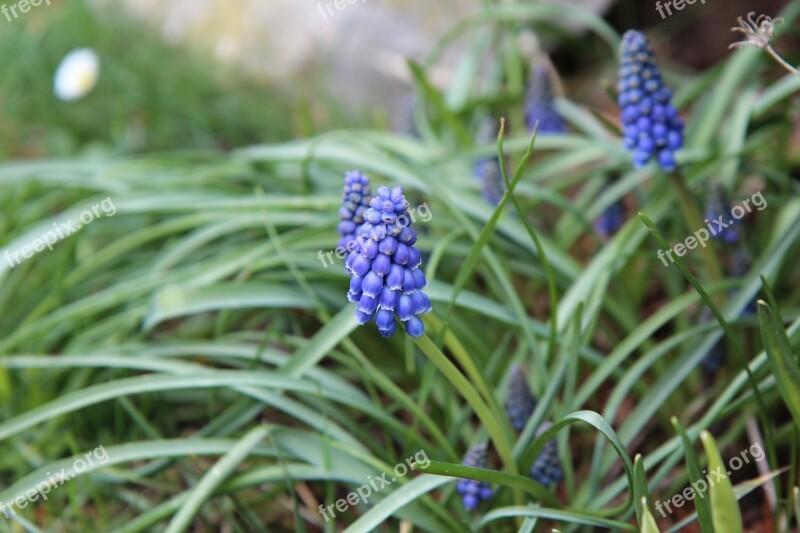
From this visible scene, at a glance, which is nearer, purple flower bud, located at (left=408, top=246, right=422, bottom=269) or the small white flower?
purple flower bud, located at (left=408, top=246, right=422, bottom=269)

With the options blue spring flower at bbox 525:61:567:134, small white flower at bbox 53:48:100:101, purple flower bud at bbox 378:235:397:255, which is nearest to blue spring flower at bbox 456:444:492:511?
purple flower bud at bbox 378:235:397:255

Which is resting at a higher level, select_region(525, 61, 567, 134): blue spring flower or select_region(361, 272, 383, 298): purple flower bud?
select_region(525, 61, 567, 134): blue spring flower

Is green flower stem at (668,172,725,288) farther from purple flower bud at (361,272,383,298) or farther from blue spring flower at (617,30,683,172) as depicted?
purple flower bud at (361,272,383,298)

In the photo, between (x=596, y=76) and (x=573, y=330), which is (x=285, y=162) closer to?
(x=573, y=330)

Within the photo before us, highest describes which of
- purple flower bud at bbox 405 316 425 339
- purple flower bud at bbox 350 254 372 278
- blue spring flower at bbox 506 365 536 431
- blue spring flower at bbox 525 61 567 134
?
blue spring flower at bbox 525 61 567 134

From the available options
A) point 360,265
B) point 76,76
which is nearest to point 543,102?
point 360,265

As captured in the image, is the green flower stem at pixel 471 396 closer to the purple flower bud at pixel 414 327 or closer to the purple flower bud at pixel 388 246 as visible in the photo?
the purple flower bud at pixel 414 327

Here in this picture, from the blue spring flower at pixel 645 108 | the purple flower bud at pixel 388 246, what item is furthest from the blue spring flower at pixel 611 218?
the purple flower bud at pixel 388 246
